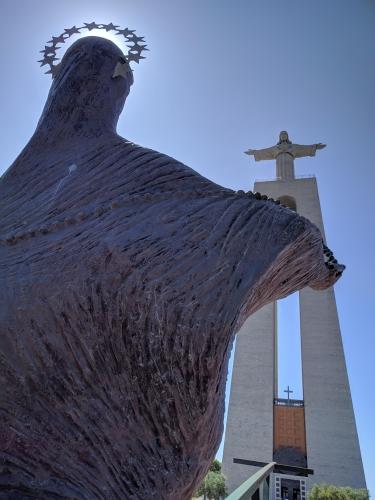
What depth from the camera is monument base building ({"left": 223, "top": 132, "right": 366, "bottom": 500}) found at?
Result: 11.3m

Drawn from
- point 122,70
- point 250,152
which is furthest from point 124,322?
point 250,152

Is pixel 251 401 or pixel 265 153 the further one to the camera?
pixel 265 153

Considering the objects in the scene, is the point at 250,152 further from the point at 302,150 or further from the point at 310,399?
the point at 310,399

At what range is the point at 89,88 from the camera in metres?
1.58

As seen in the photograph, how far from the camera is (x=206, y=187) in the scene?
1.16m

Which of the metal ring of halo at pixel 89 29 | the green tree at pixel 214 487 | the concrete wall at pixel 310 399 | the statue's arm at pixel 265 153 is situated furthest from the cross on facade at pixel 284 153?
the metal ring of halo at pixel 89 29

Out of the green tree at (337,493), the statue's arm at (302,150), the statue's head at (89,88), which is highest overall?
the statue's arm at (302,150)

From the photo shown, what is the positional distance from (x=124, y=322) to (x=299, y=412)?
44.5 feet

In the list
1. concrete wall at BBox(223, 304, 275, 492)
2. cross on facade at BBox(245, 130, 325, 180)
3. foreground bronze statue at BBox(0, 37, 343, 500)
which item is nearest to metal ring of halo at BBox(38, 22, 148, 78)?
foreground bronze statue at BBox(0, 37, 343, 500)

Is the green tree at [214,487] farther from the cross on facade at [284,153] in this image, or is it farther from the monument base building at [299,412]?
the cross on facade at [284,153]

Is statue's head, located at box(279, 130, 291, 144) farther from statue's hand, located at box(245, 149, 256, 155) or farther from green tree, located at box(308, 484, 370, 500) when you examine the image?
green tree, located at box(308, 484, 370, 500)

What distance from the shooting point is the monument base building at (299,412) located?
11.3 meters

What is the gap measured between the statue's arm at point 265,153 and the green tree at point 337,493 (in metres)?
13.2

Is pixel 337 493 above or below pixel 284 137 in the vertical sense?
below
